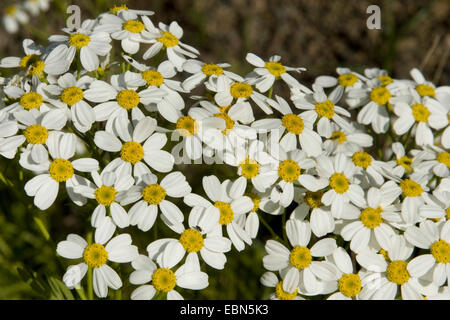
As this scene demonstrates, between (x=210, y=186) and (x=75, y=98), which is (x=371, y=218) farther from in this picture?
(x=75, y=98)

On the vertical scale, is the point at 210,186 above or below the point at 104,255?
above

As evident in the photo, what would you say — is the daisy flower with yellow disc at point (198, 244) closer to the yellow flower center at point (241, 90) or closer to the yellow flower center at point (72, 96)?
the yellow flower center at point (241, 90)

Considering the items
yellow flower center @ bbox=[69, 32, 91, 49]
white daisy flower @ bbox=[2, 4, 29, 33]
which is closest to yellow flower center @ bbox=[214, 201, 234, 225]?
yellow flower center @ bbox=[69, 32, 91, 49]

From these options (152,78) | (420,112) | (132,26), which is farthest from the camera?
(420,112)

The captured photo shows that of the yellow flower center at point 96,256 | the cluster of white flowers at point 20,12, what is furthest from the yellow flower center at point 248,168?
the cluster of white flowers at point 20,12

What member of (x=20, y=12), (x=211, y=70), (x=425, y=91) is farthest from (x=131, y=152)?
(x=20, y=12)

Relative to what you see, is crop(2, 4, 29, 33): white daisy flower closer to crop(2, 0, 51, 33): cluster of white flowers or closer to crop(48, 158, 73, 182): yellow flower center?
crop(2, 0, 51, 33): cluster of white flowers
